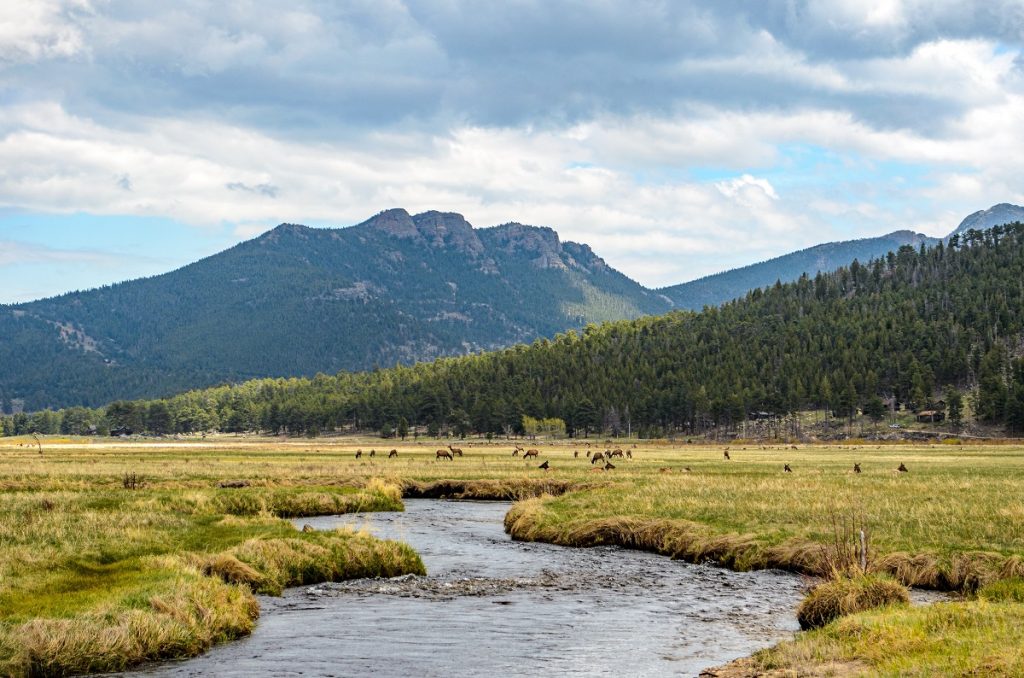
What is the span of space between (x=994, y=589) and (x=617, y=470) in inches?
1938

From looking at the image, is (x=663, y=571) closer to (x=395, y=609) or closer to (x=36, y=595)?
(x=395, y=609)

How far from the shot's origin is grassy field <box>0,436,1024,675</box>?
19250 mm

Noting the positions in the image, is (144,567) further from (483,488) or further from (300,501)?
(483,488)

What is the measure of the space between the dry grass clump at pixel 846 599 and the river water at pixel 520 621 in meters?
0.75

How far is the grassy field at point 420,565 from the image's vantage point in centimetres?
1925

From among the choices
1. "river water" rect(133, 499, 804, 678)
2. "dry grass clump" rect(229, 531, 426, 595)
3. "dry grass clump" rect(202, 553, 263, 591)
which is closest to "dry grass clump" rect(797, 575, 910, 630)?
"river water" rect(133, 499, 804, 678)

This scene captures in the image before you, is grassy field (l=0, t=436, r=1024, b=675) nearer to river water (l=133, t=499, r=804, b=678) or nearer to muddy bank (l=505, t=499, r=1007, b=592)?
muddy bank (l=505, t=499, r=1007, b=592)

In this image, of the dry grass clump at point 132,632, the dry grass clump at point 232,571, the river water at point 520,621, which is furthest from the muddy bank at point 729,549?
the dry grass clump at point 132,632

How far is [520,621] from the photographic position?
978 inches

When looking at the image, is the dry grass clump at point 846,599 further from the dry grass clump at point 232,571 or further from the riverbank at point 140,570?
the dry grass clump at point 232,571

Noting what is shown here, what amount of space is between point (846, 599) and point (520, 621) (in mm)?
8879

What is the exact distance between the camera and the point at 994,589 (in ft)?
79.5

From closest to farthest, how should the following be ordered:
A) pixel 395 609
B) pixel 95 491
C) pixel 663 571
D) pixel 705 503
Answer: pixel 395 609
pixel 663 571
pixel 705 503
pixel 95 491

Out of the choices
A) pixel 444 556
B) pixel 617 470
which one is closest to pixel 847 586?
pixel 444 556
